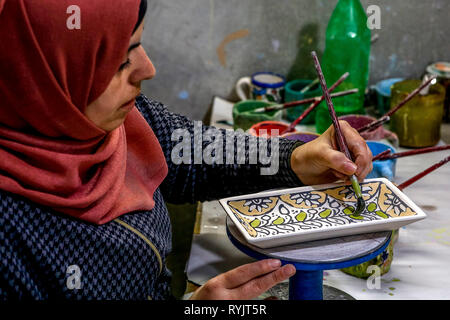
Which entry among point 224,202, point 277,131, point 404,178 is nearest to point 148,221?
point 224,202

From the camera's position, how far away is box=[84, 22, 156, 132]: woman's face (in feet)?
3.28

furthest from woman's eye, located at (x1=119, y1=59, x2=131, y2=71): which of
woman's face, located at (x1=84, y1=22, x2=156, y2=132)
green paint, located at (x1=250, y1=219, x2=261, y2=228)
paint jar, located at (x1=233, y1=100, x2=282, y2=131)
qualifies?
paint jar, located at (x1=233, y1=100, x2=282, y2=131)

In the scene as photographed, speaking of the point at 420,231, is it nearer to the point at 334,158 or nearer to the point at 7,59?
the point at 334,158

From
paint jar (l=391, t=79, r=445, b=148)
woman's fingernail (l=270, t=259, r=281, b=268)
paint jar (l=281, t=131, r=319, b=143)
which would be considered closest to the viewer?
woman's fingernail (l=270, t=259, r=281, b=268)

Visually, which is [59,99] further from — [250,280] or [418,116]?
[418,116]

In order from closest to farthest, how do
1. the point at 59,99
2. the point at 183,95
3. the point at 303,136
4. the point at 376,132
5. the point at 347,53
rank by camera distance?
the point at 59,99 → the point at 303,136 → the point at 376,132 → the point at 347,53 → the point at 183,95

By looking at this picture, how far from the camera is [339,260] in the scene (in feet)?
3.32

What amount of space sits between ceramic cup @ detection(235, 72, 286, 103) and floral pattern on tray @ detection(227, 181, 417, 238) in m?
0.85

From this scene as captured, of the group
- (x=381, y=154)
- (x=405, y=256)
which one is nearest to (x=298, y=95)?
(x=381, y=154)

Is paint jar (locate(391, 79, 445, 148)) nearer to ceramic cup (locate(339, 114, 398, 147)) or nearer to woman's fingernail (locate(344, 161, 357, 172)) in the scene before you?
→ ceramic cup (locate(339, 114, 398, 147))

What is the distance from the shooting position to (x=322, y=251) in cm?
104

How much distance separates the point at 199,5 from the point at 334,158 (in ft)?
3.54

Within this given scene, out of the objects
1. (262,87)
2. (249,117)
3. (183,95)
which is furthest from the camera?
(183,95)

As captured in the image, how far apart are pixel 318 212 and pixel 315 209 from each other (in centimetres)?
1
